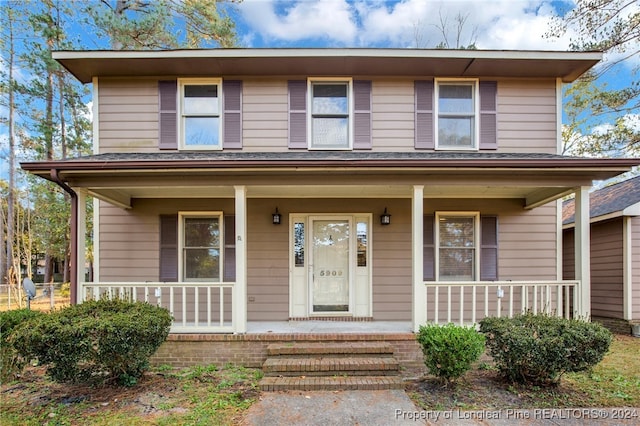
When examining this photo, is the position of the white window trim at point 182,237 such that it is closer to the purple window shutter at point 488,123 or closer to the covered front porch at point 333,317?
the covered front porch at point 333,317

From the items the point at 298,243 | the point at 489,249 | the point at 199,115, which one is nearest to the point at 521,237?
the point at 489,249

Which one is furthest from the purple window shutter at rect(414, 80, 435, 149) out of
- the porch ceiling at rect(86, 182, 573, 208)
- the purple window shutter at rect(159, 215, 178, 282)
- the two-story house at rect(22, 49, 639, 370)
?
the purple window shutter at rect(159, 215, 178, 282)

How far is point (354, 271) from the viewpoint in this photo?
6.23 meters

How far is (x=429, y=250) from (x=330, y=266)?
1802 mm

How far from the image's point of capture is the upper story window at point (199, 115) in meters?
6.37

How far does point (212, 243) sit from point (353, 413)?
389 centimetres

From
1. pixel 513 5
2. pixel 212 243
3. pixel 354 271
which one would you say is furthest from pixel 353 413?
pixel 513 5

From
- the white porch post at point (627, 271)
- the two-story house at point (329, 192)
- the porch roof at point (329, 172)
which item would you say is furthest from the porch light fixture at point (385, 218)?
the white porch post at point (627, 271)

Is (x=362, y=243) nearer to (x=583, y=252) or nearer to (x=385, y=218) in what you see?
(x=385, y=218)

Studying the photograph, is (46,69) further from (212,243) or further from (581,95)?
(581,95)

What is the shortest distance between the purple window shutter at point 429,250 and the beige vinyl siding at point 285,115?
1417 millimetres

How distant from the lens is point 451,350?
3822 mm

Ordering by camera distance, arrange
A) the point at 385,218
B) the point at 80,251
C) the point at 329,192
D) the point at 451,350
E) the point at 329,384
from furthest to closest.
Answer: the point at 385,218 < the point at 329,192 < the point at 80,251 < the point at 329,384 < the point at 451,350

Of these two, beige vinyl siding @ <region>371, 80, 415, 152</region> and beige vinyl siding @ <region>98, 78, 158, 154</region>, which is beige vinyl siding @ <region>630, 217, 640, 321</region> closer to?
beige vinyl siding @ <region>371, 80, 415, 152</region>
